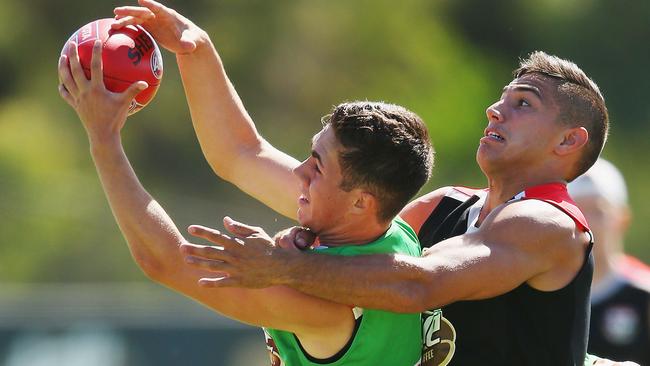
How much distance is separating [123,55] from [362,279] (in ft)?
4.65

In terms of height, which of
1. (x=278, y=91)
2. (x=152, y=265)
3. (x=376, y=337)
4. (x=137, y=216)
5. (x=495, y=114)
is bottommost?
(x=376, y=337)

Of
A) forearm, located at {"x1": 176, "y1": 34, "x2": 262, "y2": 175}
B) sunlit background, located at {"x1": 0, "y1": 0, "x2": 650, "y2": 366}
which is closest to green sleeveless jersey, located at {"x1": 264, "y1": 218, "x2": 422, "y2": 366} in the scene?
forearm, located at {"x1": 176, "y1": 34, "x2": 262, "y2": 175}

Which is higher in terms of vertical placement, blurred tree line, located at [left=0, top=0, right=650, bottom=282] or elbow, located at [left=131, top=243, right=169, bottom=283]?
blurred tree line, located at [left=0, top=0, right=650, bottom=282]

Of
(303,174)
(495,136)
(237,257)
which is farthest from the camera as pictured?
(495,136)

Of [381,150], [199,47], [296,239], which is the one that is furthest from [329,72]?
[296,239]

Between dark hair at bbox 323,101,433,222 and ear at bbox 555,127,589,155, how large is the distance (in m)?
0.85

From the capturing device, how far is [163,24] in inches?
218

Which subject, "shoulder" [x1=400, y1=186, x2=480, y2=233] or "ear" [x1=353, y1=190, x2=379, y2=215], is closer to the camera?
"ear" [x1=353, y1=190, x2=379, y2=215]

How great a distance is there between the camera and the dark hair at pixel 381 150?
15.4 ft

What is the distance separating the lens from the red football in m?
4.95

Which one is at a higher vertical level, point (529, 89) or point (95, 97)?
point (529, 89)

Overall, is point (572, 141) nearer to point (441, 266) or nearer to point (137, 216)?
point (441, 266)

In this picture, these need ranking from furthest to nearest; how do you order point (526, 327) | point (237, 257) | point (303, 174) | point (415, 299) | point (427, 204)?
point (427, 204) < point (526, 327) < point (303, 174) < point (415, 299) < point (237, 257)

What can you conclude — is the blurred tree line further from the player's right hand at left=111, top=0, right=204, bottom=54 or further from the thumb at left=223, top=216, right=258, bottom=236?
the thumb at left=223, top=216, right=258, bottom=236
